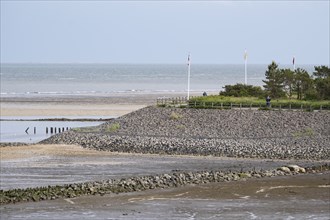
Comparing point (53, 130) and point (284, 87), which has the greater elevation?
point (284, 87)

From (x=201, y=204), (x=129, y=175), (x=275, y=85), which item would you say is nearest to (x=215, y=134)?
(x=129, y=175)

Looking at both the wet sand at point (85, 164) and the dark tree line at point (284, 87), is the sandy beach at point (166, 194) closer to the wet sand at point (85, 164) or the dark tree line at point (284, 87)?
the wet sand at point (85, 164)

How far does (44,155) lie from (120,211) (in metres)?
21.9

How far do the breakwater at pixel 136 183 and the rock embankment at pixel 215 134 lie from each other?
9.09 m

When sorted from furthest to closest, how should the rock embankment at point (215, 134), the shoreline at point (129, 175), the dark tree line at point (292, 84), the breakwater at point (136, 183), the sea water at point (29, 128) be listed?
1. the dark tree line at point (292, 84)
2. the sea water at point (29, 128)
3. the rock embankment at point (215, 134)
4. the shoreline at point (129, 175)
5. the breakwater at point (136, 183)

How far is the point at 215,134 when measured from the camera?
63281mm

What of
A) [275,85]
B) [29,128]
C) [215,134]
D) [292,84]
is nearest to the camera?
[215,134]

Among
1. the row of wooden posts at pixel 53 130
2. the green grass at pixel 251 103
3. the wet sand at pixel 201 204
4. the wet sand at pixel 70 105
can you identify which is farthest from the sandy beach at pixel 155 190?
the wet sand at pixel 70 105

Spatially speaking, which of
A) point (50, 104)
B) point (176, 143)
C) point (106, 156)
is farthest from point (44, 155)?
point (50, 104)

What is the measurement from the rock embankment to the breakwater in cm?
909

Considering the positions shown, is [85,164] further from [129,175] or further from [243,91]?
[243,91]

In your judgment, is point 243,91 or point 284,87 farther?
point 284,87

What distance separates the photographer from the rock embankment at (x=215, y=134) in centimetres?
5644

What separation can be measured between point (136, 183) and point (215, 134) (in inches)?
936
